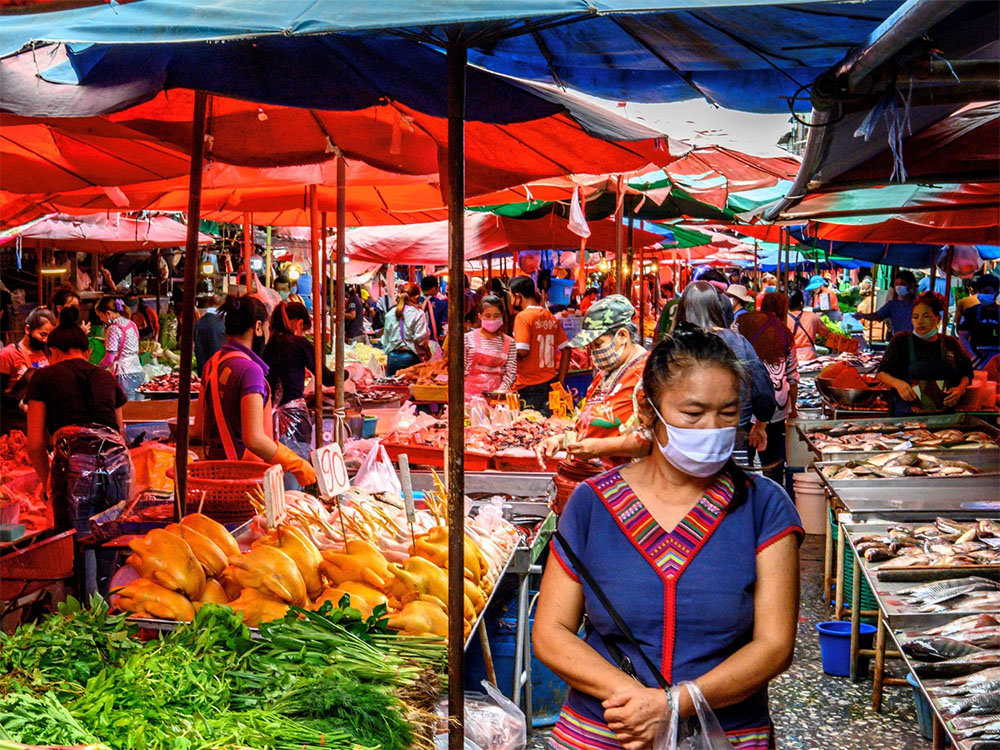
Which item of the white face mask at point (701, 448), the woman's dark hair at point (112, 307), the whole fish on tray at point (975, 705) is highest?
the woman's dark hair at point (112, 307)

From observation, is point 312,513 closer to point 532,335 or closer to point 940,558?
point 940,558

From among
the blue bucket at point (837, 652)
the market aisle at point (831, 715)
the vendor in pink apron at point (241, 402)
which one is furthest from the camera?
the blue bucket at point (837, 652)

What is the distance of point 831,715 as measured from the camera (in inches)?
205

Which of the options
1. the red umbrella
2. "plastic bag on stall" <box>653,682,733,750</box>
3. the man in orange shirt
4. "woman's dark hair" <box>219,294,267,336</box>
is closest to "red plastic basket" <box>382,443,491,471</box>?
"woman's dark hair" <box>219,294,267,336</box>

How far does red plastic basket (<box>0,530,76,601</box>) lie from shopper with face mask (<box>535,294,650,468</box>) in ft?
8.65

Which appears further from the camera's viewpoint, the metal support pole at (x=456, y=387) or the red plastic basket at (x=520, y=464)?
the red plastic basket at (x=520, y=464)

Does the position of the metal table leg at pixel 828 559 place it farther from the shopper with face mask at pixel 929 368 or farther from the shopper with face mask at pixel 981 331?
the shopper with face mask at pixel 981 331

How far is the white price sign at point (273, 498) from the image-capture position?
13.4 ft

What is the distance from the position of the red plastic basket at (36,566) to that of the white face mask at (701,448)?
3291mm

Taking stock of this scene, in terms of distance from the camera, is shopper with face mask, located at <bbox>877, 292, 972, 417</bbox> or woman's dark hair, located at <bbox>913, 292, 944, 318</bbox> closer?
woman's dark hair, located at <bbox>913, 292, 944, 318</bbox>

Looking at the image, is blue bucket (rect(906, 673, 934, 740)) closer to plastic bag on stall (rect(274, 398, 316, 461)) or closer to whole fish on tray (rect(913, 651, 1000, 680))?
whole fish on tray (rect(913, 651, 1000, 680))

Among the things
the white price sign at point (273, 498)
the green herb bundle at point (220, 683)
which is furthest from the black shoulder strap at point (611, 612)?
the white price sign at point (273, 498)

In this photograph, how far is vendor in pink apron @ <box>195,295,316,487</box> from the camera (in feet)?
18.4

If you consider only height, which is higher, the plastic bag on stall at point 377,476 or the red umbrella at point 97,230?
the red umbrella at point 97,230
